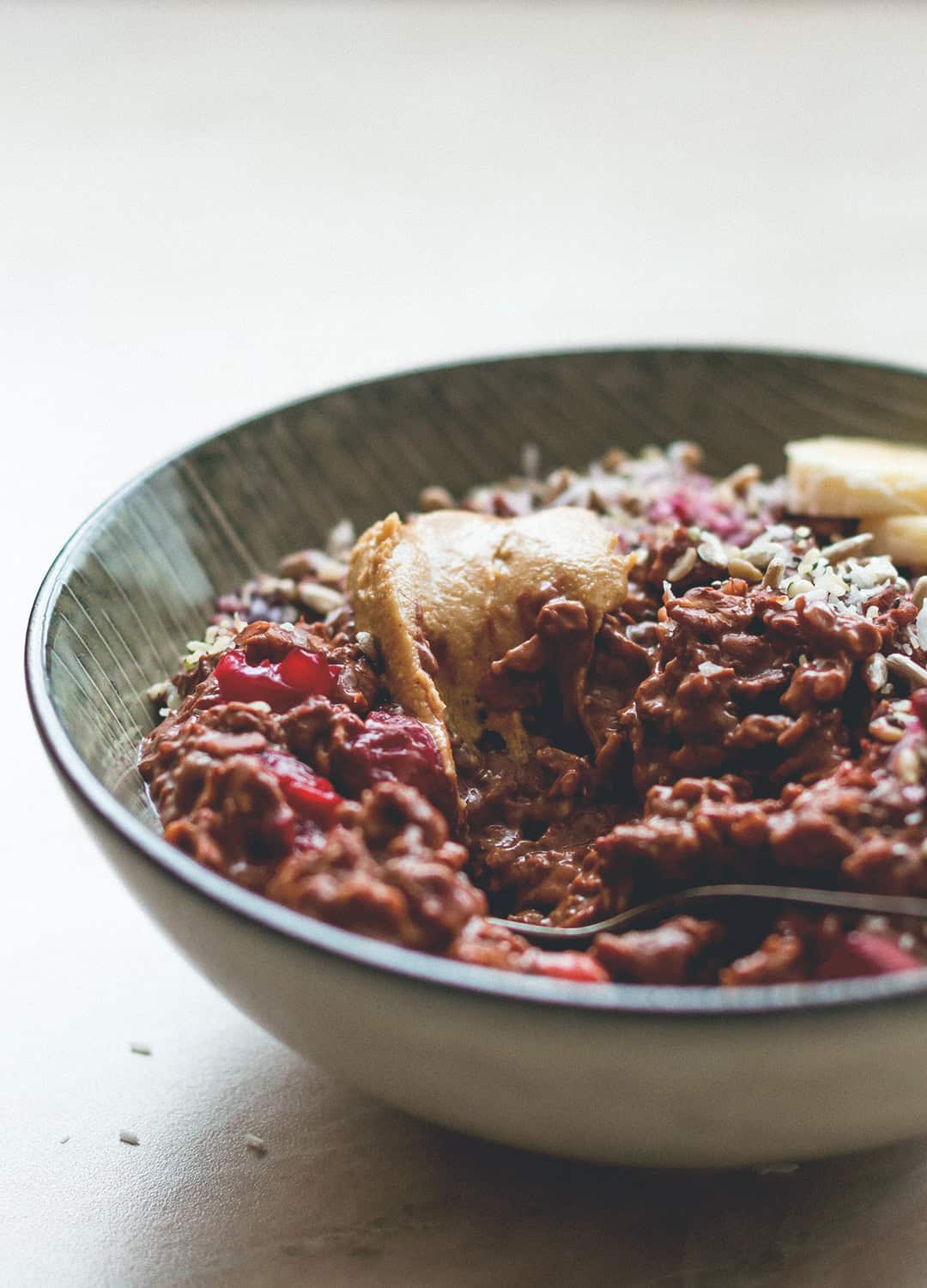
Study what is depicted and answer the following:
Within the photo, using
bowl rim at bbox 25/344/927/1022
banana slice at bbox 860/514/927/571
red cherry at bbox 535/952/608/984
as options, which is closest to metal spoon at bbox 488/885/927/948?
bowl rim at bbox 25/344/927/1022

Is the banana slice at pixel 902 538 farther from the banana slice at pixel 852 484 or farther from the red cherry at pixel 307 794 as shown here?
the red cherry at pixel 307 794

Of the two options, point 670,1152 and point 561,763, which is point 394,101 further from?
point 670,1152

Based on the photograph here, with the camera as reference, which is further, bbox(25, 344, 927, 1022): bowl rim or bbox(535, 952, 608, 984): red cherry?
bbox(535, 952, 608, 984): red cherry

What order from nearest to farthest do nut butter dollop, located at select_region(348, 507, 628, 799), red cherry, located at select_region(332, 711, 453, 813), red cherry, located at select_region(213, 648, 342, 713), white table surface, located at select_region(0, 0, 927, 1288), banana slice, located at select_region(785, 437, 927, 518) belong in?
white table surface, located at select_region(0, 0, 927, 1288), red cherry, located at select_region(332, 711, 453, 813), red cherry, located at select_region(213, 648, 342, 713), nut butter dollop, located at select_region(348, 507, 628, 799), banana slice, located at select_region(785, 437, 927, 518)

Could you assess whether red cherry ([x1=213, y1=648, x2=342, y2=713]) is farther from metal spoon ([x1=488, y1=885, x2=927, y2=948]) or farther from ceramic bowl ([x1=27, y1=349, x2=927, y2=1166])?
metal spoon ([x1=488, y1=885, x2=927, y2=948])

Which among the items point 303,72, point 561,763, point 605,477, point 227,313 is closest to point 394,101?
point 303,72

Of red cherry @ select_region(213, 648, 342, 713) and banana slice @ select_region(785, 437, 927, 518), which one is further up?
red cherry @ select_region(213, 648, 342, 713)

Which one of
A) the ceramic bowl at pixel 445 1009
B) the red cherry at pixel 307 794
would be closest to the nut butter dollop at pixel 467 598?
the red cherry at pixel 307 794
